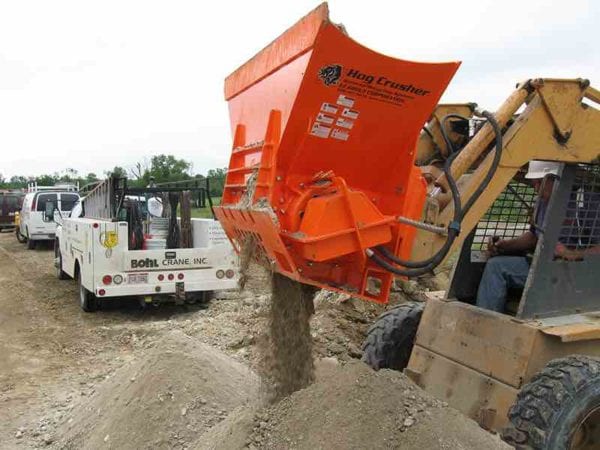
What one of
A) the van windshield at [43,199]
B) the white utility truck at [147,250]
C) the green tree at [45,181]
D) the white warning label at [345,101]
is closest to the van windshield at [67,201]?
the van windshield at [43,199]

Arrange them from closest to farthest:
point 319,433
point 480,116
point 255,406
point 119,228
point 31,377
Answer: point 319,433 → point 480,116 → point 255,406 → point 31,377 → point 119,228

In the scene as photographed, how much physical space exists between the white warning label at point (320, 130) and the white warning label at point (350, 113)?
12 centimetres

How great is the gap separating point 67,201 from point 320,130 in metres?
18.8

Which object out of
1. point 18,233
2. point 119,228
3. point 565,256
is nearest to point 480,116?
point 565,256

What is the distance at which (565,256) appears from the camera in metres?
4.34

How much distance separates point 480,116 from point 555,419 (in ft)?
6.25

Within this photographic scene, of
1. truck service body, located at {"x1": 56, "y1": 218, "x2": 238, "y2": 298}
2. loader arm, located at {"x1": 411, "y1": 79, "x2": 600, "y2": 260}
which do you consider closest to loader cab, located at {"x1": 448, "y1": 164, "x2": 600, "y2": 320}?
loader arm, located at {"x1": 411, "y1": 79, "x2": 600, "y2": 260}

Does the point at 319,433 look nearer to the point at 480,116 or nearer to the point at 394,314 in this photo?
the point at 394,314

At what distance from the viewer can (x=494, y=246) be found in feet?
16.1

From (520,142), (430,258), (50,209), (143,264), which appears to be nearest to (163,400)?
(430,258)


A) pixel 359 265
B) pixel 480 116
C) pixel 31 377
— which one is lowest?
pixel 31 377

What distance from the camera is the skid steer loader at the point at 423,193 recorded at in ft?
11.4

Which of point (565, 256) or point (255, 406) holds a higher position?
point (565, 256)

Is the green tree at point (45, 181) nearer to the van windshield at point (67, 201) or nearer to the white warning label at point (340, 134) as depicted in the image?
the van windshield at point (67, 201)
